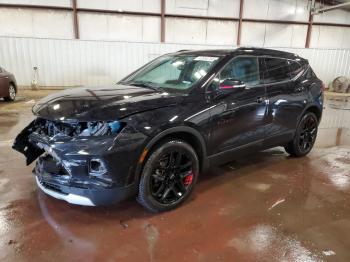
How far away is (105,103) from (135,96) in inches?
12.8

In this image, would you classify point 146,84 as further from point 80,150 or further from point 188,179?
point 80,150

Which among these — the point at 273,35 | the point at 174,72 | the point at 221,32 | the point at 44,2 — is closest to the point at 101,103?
the point at 174,72

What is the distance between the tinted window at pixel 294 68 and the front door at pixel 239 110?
717 mm

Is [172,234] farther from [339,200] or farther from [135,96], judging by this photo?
[339,200]

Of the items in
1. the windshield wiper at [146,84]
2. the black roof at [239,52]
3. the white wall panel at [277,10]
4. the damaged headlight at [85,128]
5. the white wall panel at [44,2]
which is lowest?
the damaged headlight at [85,128]

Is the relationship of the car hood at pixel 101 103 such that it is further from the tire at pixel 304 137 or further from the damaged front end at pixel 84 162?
the tire at pixel 304 137

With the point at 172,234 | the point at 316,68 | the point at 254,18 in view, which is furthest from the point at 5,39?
the point at 316,68

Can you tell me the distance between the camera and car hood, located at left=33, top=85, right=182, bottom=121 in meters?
2.36

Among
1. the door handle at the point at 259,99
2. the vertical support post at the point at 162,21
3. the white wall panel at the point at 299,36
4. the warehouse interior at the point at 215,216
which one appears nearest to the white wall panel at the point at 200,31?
the vertical support post at the point at 162,21

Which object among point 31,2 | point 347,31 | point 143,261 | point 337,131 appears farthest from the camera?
point 347,31

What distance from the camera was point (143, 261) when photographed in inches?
84.0

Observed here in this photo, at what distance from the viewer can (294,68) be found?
4.08m

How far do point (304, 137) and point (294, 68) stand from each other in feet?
3.41

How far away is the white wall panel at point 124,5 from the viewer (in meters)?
11.6
